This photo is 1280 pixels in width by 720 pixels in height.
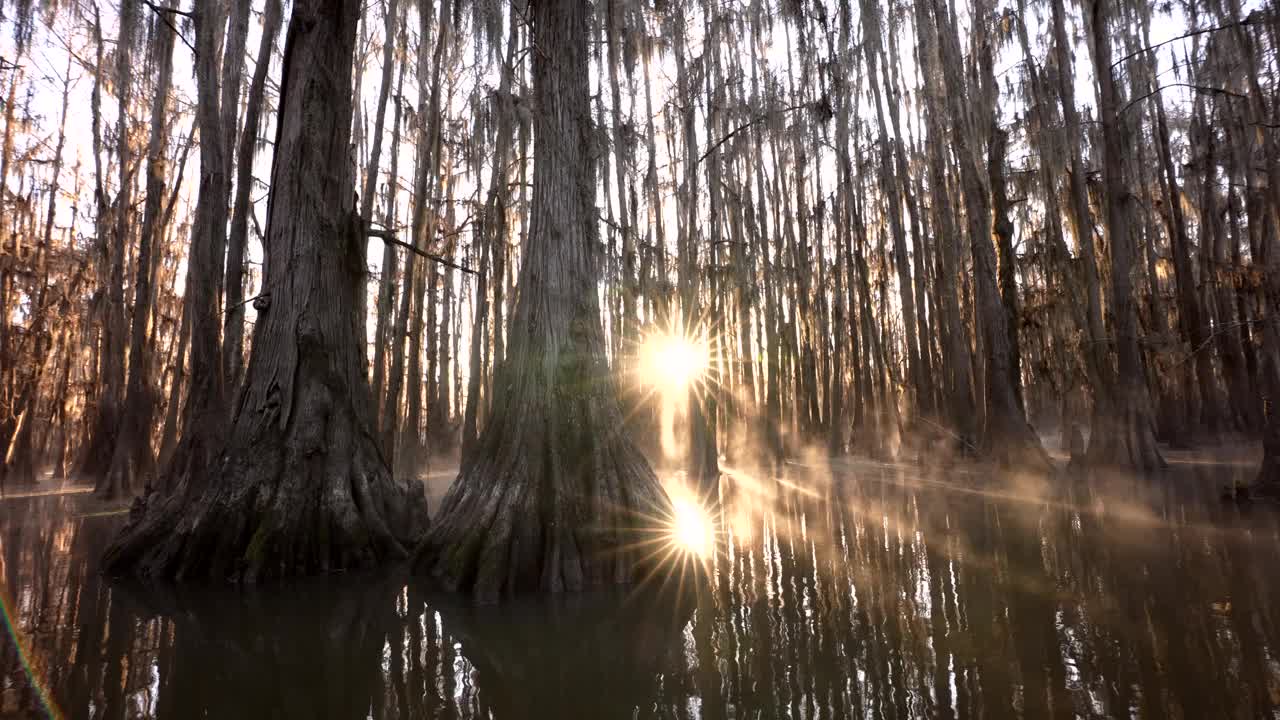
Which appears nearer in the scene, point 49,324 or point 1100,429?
point 1100,429

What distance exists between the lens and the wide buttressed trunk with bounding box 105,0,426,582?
5.21 metres

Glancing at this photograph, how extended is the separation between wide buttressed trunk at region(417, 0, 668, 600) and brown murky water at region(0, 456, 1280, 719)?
1.33ft

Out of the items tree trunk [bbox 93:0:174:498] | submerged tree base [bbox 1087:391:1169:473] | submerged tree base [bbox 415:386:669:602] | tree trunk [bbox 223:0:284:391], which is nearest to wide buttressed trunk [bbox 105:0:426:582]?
submerged tree base [bbox 415:386:669:602]

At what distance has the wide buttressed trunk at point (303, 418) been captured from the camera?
5.21 meters

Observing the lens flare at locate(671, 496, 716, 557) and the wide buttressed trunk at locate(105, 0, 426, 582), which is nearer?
the wide buttressed trunk at locate(105, 0, 426, 582)

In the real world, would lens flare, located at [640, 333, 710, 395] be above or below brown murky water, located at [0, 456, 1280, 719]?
above

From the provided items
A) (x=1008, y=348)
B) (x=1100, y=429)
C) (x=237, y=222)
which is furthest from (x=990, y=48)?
(x=237, y=222)

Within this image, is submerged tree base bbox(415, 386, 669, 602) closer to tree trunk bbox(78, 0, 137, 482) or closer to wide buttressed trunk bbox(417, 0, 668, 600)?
wide buttressed trunk bbox(417, 0, 668, 600)

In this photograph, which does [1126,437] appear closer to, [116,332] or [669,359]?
[669,359]

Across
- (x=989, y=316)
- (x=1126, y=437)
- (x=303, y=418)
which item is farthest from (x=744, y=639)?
(x=1126, y=437)

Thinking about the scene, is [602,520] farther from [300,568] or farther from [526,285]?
[300,568]

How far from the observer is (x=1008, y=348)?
34.7 feet

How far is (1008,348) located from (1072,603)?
27.0ft

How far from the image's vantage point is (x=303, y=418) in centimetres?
560
